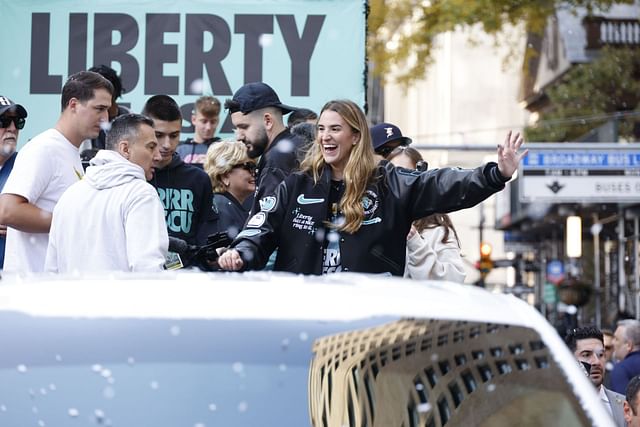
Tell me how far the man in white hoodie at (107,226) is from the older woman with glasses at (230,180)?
1.58 metres

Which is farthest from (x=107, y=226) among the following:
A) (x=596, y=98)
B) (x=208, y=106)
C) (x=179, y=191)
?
(x=596, y=98)

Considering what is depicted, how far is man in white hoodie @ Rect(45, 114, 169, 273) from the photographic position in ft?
16.7

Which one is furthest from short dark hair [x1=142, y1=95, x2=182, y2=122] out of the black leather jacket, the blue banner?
the blue banner

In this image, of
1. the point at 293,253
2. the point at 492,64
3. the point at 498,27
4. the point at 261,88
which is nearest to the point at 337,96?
the point at 261,88

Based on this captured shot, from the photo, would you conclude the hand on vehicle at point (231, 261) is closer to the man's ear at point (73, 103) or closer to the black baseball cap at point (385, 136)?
the man's ear at point (73, 103)

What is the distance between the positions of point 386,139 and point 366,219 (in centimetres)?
157

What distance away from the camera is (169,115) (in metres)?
6.75

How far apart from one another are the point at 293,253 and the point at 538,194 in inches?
640

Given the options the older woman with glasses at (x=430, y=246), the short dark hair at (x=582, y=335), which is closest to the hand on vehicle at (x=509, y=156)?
the older woman with glasses at (x=430, y=246)

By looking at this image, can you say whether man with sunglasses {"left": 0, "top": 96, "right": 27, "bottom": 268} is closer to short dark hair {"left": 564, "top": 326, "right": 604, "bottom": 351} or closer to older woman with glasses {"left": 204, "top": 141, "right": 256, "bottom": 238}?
older woman with glasses {"left": 204, "top": 141, "right": 256, "bottom": 238}

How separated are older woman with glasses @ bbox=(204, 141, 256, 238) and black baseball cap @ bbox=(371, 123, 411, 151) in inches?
26.2

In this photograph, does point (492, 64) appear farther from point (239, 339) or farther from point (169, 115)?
point (239, 339)

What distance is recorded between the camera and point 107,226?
5.14 metres

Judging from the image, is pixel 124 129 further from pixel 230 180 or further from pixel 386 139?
pixel 386 139
